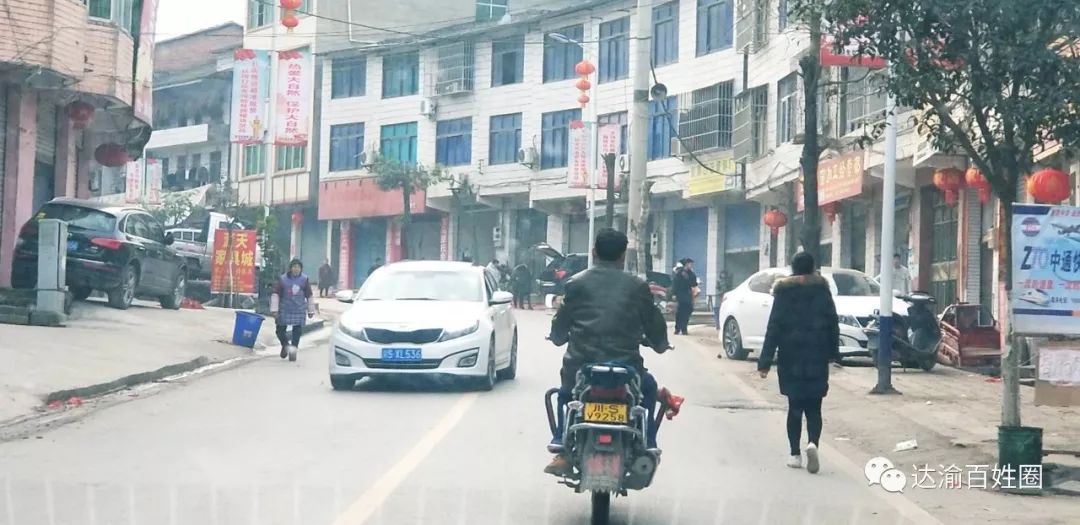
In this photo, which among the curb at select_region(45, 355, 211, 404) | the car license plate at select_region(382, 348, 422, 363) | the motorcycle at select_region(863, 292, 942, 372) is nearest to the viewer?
the curb at select_region(45, 355, 211, 404)

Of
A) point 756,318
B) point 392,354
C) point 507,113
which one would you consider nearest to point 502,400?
point 392,354

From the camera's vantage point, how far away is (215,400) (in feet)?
51.9

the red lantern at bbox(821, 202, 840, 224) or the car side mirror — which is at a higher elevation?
the red lantern at bbox(821, 202, 840, 224)

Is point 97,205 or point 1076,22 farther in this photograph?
point 97,205

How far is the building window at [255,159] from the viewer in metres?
64.4

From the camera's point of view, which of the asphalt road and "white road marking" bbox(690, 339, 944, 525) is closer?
the asphalt road

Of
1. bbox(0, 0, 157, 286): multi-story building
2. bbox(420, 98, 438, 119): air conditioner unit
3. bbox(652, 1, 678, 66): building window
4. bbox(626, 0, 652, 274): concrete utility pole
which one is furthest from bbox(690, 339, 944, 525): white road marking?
bbox(420, 98, 438, 119): air conditioner unit

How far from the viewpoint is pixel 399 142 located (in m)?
59.5

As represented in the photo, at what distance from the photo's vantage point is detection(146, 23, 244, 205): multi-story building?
66.4 meters

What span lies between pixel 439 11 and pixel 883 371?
1819 inches

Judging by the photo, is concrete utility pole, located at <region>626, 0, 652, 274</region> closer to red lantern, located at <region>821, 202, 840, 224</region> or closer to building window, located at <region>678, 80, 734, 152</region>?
red lantern, located at <region>821, 202, 840, 224</region>

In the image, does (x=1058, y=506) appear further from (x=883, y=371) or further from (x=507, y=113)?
(x=507, y=113)

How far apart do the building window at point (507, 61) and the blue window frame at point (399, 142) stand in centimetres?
490

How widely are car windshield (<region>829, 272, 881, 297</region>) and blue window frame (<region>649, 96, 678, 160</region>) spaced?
2557 cm
